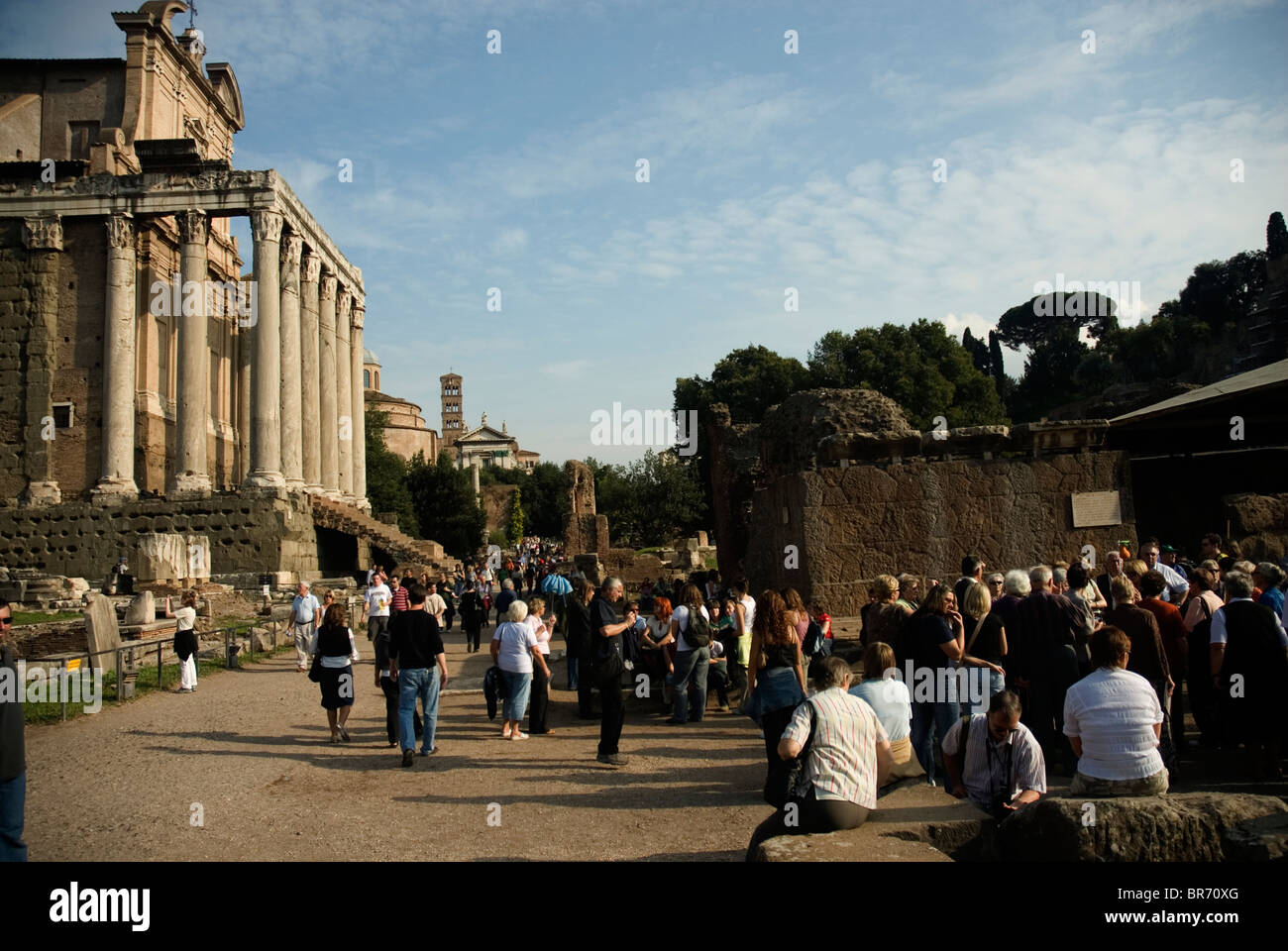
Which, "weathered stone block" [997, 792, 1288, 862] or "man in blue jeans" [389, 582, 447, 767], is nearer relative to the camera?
"weathered stone block" [997, 792, 1288, 862]

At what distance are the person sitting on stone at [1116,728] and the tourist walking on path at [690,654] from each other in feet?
19.5

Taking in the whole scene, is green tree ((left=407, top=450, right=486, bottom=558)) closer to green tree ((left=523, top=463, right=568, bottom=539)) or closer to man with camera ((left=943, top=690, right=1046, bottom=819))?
green tree ((left=523, top=463, right=568, bottom=539))

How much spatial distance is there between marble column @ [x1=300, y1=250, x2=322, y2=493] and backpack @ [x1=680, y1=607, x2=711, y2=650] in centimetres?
3045

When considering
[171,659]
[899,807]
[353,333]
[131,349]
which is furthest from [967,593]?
[353,333]

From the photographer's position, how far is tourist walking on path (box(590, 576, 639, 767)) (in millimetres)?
9430

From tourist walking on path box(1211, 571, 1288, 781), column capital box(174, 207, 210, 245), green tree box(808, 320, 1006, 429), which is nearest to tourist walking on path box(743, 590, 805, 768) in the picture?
tourist walking on path box(1211, 571, 1288, 781)

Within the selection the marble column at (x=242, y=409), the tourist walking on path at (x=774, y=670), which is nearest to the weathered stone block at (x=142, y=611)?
the tourist walking on path at (x=774, y=670)

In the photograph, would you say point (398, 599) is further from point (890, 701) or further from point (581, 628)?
point (890, 701)

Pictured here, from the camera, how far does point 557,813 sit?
769cm

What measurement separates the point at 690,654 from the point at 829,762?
6138 millimetres

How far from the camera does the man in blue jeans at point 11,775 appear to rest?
Answer: 17.5ft

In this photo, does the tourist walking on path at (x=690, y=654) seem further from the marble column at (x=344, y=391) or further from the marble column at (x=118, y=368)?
the marble column at (x=344, y=391)

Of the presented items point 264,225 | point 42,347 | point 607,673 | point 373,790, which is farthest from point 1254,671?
point 42,347

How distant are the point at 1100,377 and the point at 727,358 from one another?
2960cm
